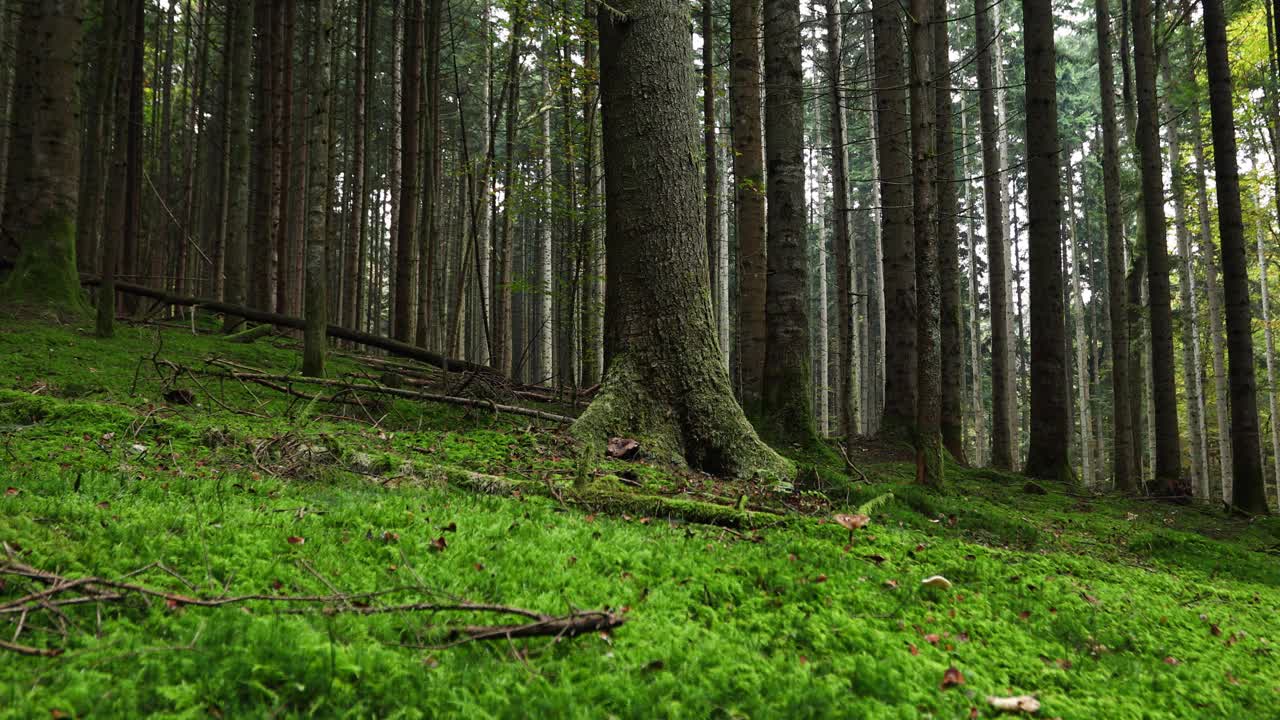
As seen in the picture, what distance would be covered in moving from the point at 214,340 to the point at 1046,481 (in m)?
11.9

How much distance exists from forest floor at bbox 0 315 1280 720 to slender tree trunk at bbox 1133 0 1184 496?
6.64 metres

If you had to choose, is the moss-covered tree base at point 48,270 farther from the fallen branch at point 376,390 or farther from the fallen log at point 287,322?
the fallen branch at point 376,390

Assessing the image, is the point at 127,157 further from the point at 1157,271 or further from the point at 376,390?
the point at 1157,271

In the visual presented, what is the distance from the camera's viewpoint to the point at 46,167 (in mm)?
7922

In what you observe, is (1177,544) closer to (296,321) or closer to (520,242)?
(296,321)

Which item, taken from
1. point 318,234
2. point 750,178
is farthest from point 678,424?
point 750,178

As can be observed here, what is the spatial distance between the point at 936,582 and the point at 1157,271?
1078 cm

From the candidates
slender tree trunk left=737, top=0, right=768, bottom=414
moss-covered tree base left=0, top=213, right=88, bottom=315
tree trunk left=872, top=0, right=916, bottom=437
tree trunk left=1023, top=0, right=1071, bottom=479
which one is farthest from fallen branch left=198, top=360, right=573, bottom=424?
tree trunk left=1023, top=0, right=1071, bottom=479

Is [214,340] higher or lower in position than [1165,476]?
higher

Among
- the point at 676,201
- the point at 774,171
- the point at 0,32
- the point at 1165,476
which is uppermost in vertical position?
the point at 0,32

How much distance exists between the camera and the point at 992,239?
46.9 feet

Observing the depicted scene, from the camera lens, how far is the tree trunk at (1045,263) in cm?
941

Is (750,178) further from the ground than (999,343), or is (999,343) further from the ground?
(750,178)

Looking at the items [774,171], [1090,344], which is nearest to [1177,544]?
[774,171]
